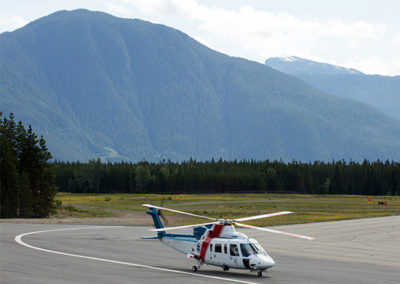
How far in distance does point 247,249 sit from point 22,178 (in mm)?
58601

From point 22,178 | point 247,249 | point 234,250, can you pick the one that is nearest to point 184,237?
point 234,250

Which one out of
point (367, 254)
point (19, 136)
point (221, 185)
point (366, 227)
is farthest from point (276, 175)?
point (367, 254)

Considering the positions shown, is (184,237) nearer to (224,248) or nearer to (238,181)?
(224,248)

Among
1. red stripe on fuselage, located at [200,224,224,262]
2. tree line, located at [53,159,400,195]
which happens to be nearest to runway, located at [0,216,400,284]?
red stripe on fuselage, located at [200,224,224,262]

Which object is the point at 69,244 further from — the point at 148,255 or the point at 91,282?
the point at 91,282

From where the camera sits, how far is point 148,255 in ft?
136

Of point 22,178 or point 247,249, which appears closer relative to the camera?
point 247,249

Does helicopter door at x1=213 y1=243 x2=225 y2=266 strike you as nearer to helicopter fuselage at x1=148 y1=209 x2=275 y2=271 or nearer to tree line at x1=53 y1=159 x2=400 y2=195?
helicopter fuselage at x1=148 y1=209 x2=275 y2=271

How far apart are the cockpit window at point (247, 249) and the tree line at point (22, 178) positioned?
52.5 meters

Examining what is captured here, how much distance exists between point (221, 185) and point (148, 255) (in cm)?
14898

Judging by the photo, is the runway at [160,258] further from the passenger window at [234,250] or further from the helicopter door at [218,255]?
the passenger window at [234,250]

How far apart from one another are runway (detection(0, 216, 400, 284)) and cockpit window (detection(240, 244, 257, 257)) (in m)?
1.27

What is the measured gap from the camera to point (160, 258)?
39969mm

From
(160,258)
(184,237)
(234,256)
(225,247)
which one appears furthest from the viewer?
(160,258)
